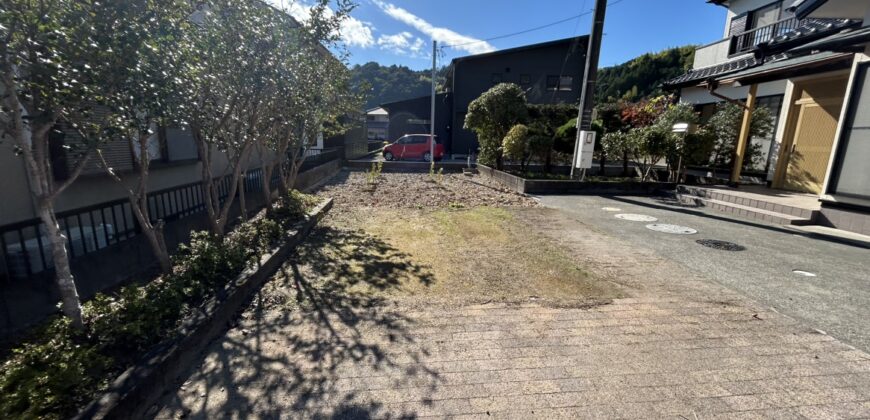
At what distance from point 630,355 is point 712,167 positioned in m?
11.6

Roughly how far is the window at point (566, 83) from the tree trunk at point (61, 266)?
1020 inches

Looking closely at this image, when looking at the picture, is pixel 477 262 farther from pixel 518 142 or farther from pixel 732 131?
pixel 732 131

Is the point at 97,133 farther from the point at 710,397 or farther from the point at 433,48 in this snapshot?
the point at 433,48

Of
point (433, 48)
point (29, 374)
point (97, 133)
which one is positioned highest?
point (433, 48)

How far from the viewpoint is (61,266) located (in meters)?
2.33

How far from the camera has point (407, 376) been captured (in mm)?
2447

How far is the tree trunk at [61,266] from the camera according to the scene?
7.45 feet

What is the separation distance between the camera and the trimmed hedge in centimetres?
181

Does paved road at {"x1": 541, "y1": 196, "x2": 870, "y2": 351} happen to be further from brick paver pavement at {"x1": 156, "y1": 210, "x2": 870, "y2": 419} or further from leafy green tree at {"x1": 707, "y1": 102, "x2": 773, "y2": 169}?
leafy green tree at {"x1": 707, "y1": 102, "x2": 773, "y2": 169}

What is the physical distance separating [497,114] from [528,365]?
11.8 metres

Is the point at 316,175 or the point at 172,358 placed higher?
the point at 316,175

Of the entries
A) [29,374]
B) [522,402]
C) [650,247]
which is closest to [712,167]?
[650,247]

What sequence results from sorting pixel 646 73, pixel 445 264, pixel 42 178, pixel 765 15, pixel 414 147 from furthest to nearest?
pixel 646 73 < pixel 414 147 < pixel 765 15 < pixel 445 264 < pixel 42 178

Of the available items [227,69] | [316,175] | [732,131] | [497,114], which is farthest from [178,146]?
[732,131]
